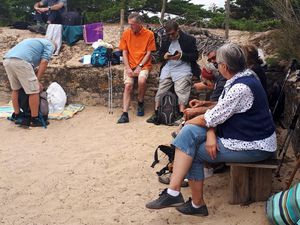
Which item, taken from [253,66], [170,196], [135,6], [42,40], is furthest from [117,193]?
[135,6]

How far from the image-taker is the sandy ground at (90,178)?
3.89 m

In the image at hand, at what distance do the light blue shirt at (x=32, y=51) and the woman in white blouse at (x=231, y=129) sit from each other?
3.65 meters

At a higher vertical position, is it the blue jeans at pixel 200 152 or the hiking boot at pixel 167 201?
the blue jeans at pixel 200 152

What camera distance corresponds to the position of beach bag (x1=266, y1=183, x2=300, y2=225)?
10.5ft

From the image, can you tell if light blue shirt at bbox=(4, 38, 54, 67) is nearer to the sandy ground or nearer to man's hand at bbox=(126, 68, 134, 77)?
the sandy ground

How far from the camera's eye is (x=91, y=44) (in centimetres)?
857

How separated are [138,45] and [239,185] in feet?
12.8

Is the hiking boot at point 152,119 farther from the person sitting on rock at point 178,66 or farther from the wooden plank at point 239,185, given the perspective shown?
the wooden plank at point 239,185

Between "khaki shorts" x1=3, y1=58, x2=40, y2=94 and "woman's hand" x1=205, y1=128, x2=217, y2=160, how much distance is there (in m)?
3.71

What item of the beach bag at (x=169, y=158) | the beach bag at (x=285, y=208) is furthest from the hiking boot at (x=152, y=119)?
the beach bag at (x=285, y=208)

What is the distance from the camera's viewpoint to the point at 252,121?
3.54 m

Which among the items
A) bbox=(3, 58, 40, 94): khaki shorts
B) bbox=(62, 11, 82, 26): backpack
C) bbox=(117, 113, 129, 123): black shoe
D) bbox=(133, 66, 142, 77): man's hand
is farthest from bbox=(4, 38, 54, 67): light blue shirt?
bbox=(62, 11, 82, 26): backpack

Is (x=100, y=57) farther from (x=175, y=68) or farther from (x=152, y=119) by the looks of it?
(x=152, y=119)

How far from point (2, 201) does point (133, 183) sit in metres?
1.30
